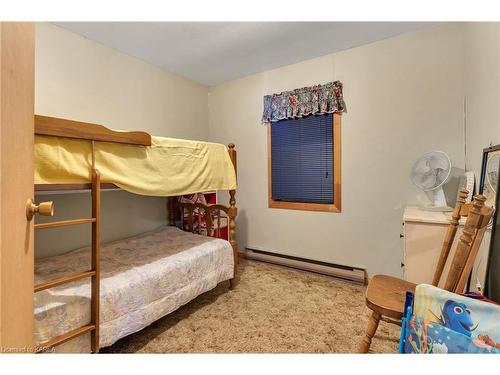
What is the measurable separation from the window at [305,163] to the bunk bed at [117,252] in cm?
78

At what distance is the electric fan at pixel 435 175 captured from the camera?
184 cm

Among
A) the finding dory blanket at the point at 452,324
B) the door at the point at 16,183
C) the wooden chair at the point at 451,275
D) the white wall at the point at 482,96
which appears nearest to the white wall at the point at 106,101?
the door at the point at 16,183

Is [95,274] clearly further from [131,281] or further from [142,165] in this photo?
[142,165]

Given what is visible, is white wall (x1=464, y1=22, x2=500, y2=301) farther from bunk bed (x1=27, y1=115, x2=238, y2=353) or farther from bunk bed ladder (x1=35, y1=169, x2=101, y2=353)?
bunk bed ladder (x1=35, y1=169, x2=101, y2=353)

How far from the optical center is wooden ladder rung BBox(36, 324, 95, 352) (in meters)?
1.12

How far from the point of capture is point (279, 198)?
119 inches

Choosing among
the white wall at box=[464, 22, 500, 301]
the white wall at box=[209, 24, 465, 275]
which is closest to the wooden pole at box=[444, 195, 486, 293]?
the white wall at box=[464, 22, 500, 301]

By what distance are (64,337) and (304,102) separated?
283 centimetres

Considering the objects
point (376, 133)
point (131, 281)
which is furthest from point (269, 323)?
point (376, 133)

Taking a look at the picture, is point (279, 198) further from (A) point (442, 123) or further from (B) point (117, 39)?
(B) point (117, 39)

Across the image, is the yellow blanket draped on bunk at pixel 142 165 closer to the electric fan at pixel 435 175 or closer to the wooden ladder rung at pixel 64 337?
the wooden ladder rung at pixel 64 337

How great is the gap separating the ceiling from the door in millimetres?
1713

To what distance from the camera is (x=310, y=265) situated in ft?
9.08
